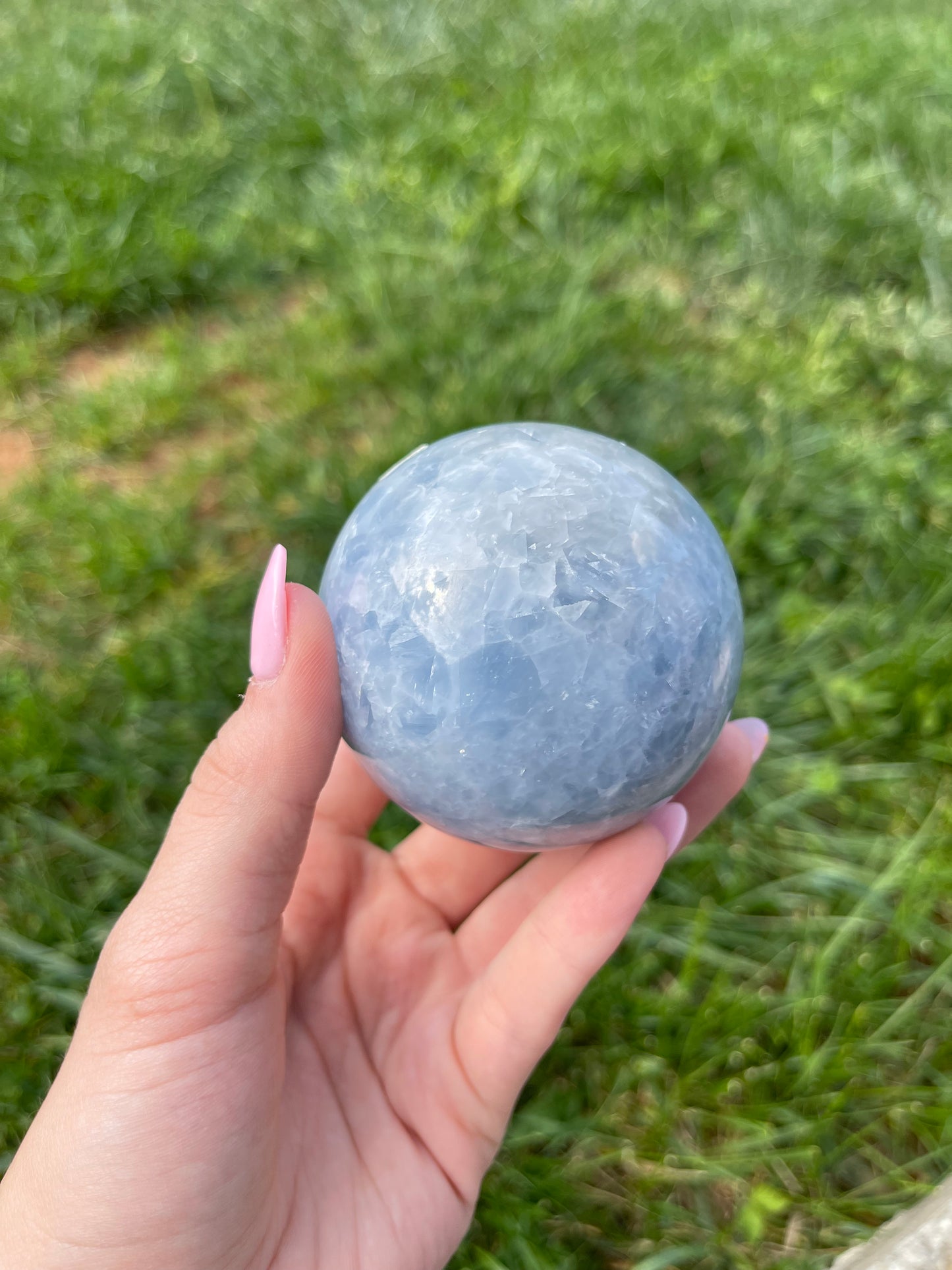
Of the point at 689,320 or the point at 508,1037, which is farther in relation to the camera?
the point at 689,320

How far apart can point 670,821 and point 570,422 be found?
1.21m

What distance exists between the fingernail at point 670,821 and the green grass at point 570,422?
1.19 feet

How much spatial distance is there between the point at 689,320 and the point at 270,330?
3.90 ft

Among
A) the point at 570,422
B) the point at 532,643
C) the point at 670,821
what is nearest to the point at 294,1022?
the point at 670,821

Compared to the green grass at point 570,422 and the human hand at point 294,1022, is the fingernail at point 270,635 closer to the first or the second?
the human hand at point 294,1022

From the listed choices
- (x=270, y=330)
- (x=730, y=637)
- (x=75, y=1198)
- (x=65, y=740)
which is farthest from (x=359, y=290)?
(x=75, y=1198)

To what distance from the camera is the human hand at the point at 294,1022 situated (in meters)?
1.02

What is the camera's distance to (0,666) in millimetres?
2008

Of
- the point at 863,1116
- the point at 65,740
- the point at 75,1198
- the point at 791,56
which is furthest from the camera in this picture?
the point at 791,56

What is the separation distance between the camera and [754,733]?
60.1 inches

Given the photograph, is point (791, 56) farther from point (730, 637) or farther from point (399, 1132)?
point (399, 1132)

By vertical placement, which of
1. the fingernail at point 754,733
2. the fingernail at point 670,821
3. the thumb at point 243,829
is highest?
the thumb at point 243,829

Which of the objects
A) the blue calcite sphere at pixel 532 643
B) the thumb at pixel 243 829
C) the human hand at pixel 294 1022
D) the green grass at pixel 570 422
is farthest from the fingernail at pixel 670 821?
the thumb at pixel 243 829

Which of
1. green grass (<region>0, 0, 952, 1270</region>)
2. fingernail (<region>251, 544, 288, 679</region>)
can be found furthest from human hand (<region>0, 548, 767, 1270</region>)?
green grass (<region>0, 0, 952, 1270</region>)
